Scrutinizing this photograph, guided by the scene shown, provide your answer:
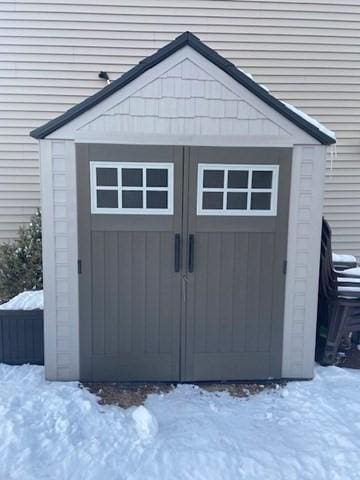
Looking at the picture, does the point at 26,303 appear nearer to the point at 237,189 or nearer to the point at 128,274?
the point at 128,274

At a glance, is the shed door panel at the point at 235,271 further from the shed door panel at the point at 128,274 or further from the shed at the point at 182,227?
the shed door panel at the point at 128,274

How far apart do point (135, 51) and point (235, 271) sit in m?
3.60

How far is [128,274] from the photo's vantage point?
3.55 metres

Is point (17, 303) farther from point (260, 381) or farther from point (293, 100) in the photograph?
point (293, 100)

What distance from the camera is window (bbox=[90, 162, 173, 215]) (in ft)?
11.2

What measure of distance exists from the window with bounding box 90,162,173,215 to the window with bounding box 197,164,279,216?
0.26 meters

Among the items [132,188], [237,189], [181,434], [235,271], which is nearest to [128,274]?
[132,188]

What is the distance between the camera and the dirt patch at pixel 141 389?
134 inches

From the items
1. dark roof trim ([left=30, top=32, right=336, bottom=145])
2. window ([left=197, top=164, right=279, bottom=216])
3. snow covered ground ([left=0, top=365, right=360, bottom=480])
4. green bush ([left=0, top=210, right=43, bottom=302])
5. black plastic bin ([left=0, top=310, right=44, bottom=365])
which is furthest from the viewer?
green bush ([left=0, top=210, right=43, bottom=302])

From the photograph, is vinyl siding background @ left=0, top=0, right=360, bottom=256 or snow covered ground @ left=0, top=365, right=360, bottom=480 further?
vinyl siding background @ left=0, top=0, right=360, bottom=256

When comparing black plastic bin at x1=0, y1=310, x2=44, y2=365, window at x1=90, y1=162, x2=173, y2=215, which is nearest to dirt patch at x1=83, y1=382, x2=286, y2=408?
black plastic bin at x1=0, y1=310, x2=44, y2=365

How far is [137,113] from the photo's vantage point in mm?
3354

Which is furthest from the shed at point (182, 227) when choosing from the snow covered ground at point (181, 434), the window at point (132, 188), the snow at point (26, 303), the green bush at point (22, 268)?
the green bush at point (22, 268)

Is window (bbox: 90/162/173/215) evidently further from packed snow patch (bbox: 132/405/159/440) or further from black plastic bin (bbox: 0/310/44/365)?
packed snow patch (bbox: 132/405/159/440)
